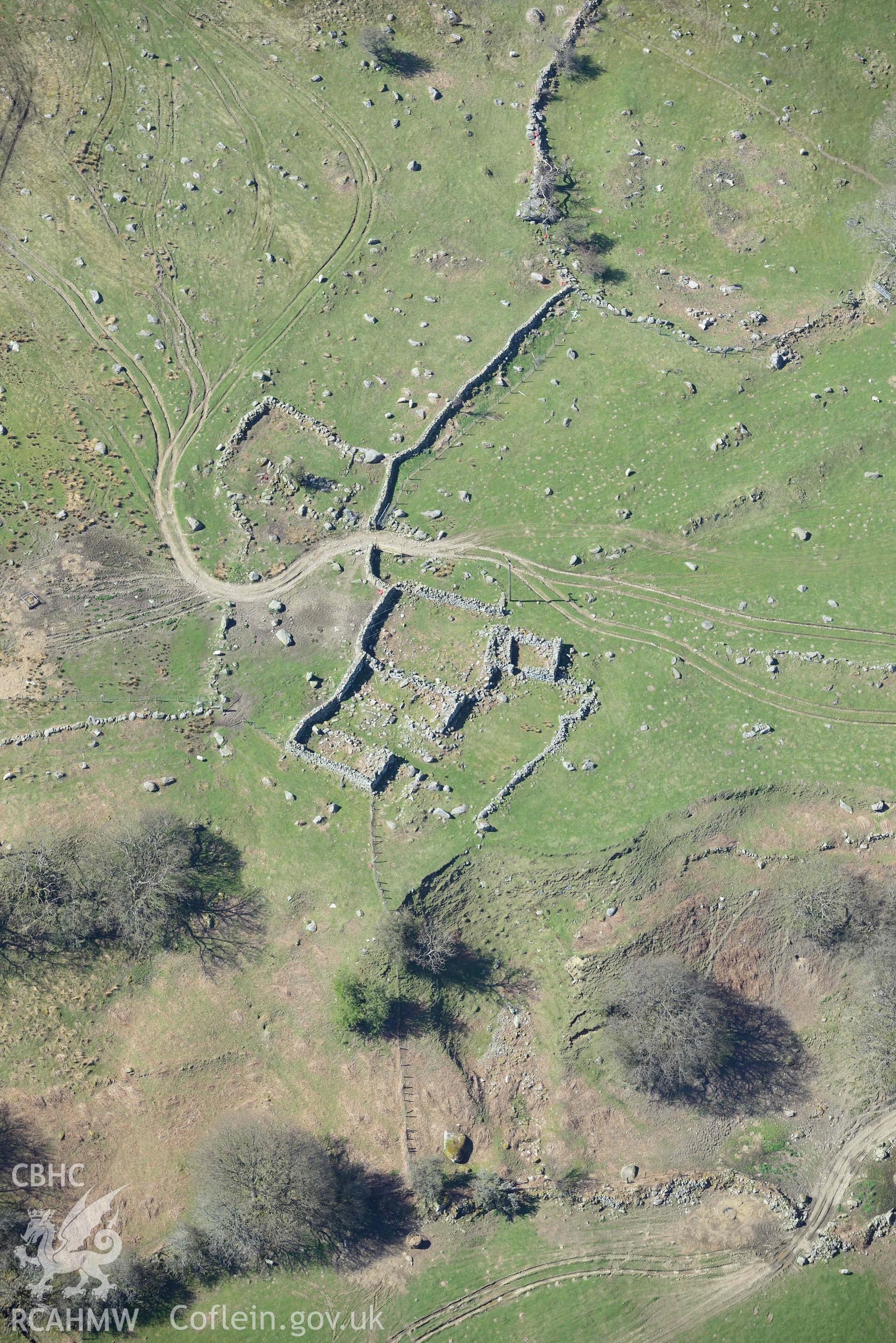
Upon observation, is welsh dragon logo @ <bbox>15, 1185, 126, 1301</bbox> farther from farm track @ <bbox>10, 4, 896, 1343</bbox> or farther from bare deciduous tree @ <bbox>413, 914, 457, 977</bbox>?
bare deciduous tree @ <bbox>413, 914, 457, 977</bbox>

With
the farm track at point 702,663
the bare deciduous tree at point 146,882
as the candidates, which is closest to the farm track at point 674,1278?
the bare deciduous tree at point 146,882

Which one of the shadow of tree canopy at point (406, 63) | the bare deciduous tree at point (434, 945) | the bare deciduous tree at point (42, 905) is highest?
the shadow of tree canopy at point (406, 63)

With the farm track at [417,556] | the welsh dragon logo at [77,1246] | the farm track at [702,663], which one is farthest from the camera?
the farm track at [702,663]

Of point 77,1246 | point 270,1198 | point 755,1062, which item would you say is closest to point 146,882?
point 270,1198

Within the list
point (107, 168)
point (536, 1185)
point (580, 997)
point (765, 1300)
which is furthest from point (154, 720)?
point (765, 1300)

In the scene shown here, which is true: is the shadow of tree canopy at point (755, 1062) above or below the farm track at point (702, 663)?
below

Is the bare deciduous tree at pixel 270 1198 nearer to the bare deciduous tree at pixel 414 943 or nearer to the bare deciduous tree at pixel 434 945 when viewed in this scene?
the bare deciduous tree at pixel 414 943

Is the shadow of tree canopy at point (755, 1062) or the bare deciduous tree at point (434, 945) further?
the shadow of tree canopy at point (755, 1062)

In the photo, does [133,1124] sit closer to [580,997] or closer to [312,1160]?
[312,1160]
